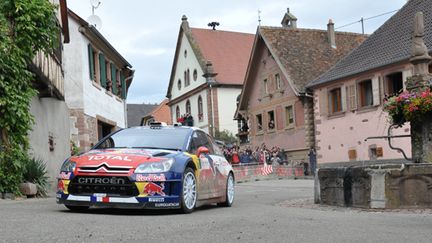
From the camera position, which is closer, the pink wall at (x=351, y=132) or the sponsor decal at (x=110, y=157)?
the sponsor decal at (x=110, y=157)

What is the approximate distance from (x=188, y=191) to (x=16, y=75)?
5328 mm

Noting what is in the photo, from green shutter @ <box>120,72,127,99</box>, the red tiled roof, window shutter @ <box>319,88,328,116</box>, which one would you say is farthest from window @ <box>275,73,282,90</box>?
the red tiled roof

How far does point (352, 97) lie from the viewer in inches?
1385

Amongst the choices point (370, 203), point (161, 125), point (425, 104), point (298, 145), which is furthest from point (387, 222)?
point (298, 145)

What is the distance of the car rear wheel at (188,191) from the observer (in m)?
9.74

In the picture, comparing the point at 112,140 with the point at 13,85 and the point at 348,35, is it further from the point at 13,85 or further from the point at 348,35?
the point at 348,35

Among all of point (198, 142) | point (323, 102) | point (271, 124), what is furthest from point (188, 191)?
point (271, 124)

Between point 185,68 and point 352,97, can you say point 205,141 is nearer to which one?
point 352,97

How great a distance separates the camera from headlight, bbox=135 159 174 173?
30.4 ft

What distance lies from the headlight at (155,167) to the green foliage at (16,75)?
485cm

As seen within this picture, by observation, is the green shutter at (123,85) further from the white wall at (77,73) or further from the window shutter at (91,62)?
the white wall at (77,73)

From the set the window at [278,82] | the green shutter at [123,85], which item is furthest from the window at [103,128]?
the window at [278,82]

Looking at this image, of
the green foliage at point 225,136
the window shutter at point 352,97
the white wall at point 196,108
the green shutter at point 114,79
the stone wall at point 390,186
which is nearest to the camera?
the stone wall at point 390,186

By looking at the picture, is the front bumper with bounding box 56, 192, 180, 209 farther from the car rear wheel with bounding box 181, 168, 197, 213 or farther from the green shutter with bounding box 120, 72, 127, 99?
the green shutter with bounding box 120, 72, 127, 99
